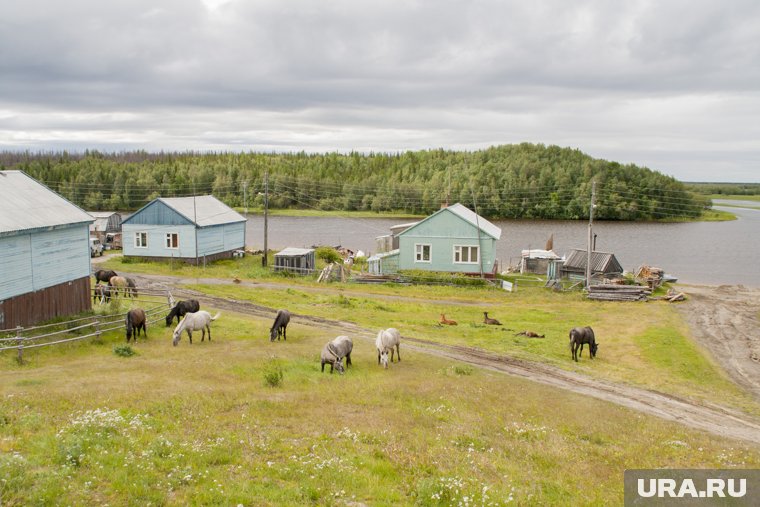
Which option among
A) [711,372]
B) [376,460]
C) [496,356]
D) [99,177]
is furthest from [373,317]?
[99,177]

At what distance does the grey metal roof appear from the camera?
177 ft

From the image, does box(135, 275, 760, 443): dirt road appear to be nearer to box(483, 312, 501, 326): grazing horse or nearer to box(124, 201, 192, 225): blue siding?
box(483, 312, 501, 326): grazing horse

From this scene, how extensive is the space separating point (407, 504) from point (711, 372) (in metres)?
21.0

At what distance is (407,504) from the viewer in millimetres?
10242

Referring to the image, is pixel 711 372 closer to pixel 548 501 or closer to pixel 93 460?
pixel 548 501

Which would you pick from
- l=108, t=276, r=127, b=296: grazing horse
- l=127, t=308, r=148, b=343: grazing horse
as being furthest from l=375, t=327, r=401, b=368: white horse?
l=108, t=276, r=127, b=296: grazing horse

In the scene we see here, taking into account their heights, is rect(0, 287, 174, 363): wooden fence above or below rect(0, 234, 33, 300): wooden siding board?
below

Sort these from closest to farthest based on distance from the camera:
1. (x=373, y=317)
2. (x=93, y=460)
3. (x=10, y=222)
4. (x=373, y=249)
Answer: (x=93, y=460), (x=10, y=222), (x=373, y=317), (x=373, y=249)

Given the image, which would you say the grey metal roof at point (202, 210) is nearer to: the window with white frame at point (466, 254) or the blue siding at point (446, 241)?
the blue siding at point (446, 241)

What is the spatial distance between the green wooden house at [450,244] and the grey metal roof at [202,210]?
19.4 meters

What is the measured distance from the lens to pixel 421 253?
5088cm

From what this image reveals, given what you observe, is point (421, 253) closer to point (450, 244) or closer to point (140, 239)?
point (450, 244)

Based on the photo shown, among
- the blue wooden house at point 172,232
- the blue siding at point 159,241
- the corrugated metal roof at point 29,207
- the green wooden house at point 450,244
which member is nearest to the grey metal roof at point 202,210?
the blue wooden house at point 172,232

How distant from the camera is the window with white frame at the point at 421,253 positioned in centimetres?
5084
